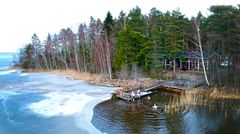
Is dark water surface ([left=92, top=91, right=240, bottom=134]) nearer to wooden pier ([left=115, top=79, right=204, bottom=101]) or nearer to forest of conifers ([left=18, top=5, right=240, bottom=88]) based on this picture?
wooden pier ([left=115, top=79, right=204, bottom=101])

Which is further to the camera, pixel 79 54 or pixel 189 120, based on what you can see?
pixel 79 54

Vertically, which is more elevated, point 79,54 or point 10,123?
point 79,54

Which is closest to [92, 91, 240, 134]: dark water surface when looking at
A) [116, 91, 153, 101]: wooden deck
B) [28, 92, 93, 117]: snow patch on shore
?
[116, 91, 153, 101]: wooden deck

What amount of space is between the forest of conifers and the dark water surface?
5.54m

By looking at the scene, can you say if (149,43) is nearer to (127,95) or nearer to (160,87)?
(160,87)

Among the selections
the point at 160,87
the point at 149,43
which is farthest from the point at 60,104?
the point at 149,43

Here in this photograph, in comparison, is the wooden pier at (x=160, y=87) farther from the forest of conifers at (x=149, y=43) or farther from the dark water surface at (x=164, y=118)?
the forest of conifers at (x=149, y=43)

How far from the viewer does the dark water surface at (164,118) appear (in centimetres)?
1633

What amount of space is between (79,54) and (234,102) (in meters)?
33.6

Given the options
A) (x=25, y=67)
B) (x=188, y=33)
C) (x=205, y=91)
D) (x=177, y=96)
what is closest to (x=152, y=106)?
(x=177, y=96)

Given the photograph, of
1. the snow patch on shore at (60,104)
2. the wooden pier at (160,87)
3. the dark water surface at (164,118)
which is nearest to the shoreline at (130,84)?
the wooden pier at (160,87)

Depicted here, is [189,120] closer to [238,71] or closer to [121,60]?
[238,71]

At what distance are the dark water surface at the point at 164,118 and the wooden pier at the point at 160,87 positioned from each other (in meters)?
1.46

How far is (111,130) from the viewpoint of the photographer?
16500mm
